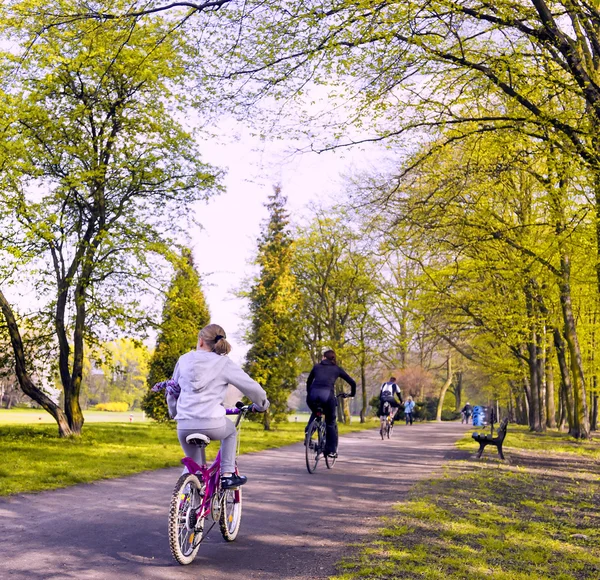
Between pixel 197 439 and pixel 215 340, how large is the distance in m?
0.80

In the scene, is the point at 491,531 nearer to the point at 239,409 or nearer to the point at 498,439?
the point at 239,409

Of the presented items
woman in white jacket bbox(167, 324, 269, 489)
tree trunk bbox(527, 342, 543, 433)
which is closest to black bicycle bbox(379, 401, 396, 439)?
tree trunk bbox(527, 342, 543, 433)

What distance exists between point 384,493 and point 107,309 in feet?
37.6

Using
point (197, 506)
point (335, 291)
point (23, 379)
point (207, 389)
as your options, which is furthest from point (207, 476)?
point (335, 291)

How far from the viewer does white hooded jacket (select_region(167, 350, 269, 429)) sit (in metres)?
5.80

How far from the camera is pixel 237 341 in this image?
148ft

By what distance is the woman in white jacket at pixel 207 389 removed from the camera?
5.80 meters

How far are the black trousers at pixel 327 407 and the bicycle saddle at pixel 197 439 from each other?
6.55 meters

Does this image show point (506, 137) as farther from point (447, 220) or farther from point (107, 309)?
point (107, 309)

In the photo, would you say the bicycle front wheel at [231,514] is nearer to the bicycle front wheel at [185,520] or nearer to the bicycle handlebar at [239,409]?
the bicycle front wheel at [185,520]

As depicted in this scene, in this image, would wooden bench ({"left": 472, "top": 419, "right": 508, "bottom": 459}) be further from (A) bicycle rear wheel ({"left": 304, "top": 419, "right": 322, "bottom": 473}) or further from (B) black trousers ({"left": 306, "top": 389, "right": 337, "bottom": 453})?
(A) bicycle rear wheel ({"left": 304, "top": 419, "right": 322, "bottom": 473})

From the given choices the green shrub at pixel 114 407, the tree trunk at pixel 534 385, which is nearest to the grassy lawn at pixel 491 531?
the tree trunk at pixel 534 385

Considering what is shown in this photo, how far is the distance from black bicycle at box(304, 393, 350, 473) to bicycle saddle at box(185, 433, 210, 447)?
642cm

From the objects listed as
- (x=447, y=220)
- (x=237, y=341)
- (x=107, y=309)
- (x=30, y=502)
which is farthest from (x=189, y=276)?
(x=237, y=341)
